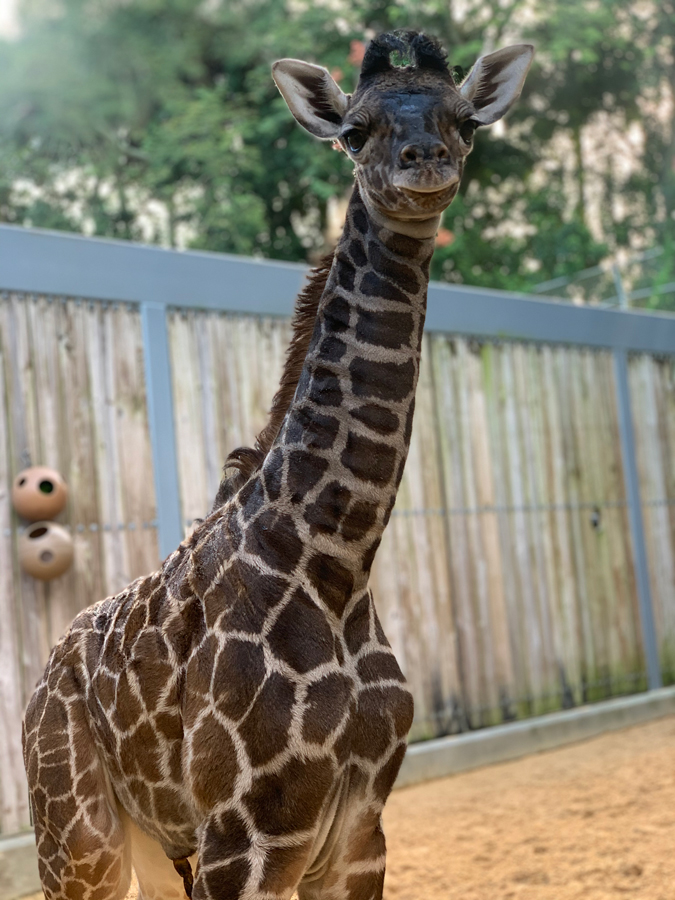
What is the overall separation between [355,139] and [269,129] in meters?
12.6

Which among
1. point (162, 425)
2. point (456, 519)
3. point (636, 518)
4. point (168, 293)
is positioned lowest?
point (636, 518)

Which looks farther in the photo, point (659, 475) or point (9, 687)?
point (659, 475)

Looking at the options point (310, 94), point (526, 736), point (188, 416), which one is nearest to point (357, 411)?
point (310, 94)

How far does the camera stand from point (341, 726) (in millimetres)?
2158

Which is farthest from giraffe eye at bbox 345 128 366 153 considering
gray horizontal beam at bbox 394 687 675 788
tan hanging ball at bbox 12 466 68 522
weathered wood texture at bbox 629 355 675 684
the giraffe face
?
weathered wood texture at bbox 629 355 675 684

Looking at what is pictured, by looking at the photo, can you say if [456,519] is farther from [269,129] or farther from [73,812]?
[269,129]

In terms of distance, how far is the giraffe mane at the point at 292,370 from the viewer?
8.45ft

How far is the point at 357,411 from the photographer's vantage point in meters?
2.29

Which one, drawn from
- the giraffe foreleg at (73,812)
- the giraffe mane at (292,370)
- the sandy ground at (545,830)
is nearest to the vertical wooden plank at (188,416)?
the sandy ground at (545,830)

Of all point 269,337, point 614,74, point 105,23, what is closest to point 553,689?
point 269,337

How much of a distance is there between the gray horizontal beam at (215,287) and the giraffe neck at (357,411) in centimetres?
339

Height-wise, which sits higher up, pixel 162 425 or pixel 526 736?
pixel 162 425

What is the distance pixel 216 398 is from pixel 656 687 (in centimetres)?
466

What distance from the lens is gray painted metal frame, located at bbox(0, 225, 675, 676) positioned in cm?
531
